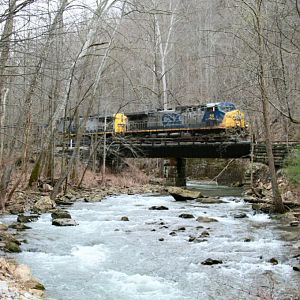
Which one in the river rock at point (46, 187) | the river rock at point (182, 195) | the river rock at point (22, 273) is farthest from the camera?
the river rock at point (182, 195)

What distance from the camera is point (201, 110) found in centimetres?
3169

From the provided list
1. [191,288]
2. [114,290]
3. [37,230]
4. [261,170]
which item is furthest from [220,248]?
[261,170]

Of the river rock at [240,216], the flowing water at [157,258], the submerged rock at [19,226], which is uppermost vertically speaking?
the submerged rock at [19,226]

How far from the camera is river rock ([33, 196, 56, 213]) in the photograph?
52.7ft

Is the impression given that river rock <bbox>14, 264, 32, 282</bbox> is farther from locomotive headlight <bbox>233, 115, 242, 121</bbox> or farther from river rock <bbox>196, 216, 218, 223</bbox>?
locomotive headlight <bbox>233, 115, 242, 121</bbox>

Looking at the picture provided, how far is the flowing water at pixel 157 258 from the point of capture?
7.38m

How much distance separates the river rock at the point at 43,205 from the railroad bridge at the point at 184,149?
36.2 ft

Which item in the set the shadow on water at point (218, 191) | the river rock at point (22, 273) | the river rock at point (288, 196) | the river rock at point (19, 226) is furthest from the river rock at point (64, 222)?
the shadow on water at point (218, 191)

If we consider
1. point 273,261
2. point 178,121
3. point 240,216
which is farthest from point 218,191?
point 273,261

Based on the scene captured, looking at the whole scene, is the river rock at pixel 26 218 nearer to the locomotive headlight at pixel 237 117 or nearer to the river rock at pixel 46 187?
the river rock at pixel 46 187

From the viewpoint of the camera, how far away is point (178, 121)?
108 feet

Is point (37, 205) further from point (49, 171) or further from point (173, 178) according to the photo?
point (173, 178)

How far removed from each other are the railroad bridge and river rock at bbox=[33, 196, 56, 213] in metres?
11.0

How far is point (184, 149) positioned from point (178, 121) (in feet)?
16.1
